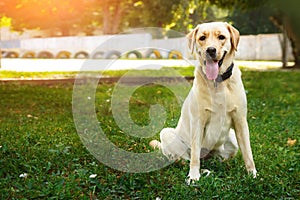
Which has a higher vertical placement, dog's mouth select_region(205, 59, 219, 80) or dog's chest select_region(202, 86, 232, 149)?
dog's mouth select_region(205, 59, 219, 80)

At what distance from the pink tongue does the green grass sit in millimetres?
781

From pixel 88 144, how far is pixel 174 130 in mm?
970

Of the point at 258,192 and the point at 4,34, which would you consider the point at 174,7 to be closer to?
the point at 258,192

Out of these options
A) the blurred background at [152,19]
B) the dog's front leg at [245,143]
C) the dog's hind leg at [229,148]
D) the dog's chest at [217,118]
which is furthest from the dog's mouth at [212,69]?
the blurred background at [152,19]

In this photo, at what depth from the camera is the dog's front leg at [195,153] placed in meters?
3.57

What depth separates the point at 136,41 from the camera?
24.0 m

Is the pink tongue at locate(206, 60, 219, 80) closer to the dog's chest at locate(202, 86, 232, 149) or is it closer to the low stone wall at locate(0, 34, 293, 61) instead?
the dog's chest at locate(202, 86, 232, 149)

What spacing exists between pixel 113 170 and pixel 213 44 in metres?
1.31

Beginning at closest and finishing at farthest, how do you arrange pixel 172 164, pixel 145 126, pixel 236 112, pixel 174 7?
1. pixel 236 112
2. pixel 172 164
3. pixel 145 126
4. pixel 174 7

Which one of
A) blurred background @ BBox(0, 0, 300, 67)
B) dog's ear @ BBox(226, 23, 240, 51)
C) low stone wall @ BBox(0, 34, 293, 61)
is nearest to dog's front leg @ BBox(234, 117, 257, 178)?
dog's ear @ BBox(226, 23, 240, 51)

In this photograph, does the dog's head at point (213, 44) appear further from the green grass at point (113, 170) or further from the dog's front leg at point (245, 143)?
the green grass at point (113, 170)

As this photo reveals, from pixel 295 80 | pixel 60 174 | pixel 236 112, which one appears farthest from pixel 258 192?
pixel 295 80

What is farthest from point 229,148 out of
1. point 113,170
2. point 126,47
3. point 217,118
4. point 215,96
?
point 126,47

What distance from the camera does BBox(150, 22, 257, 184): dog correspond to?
11.1 feet
